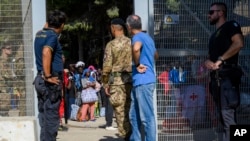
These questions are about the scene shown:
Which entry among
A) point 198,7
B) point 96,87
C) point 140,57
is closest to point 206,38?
point 198,7

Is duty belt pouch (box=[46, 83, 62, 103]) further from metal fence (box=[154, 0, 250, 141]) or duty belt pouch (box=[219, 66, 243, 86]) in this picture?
duty belt pouch (box=[219, 66, 243, 86])

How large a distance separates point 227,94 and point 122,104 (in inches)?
70.9

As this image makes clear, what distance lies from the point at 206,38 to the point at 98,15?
1486 cm

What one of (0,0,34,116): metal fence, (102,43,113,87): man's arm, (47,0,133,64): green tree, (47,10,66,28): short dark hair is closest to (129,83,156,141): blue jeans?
(102,43,113,87): man's arm

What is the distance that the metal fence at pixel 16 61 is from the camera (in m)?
7.27

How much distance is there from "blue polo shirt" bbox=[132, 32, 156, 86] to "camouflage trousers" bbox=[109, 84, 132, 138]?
0.63 meters

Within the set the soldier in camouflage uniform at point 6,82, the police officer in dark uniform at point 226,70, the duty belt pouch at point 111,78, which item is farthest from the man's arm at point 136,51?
the soldier in camouflage uniform at point 6,82

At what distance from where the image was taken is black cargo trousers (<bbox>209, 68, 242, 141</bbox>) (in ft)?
19.1

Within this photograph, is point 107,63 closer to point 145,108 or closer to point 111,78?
point 111,78

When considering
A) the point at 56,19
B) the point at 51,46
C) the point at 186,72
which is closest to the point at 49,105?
the point at 51,46

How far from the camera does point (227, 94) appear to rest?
230 inches

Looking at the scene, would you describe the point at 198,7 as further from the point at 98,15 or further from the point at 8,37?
the point at 98,15

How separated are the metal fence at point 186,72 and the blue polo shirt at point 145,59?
59cm

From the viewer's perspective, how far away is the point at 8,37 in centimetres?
732
